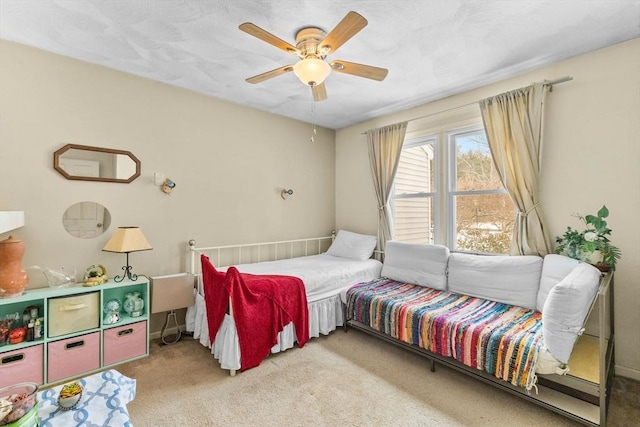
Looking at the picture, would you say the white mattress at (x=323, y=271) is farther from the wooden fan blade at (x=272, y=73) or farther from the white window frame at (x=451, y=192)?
the wooden fan blade at (x=272, y=73)

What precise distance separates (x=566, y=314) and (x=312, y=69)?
2.14m

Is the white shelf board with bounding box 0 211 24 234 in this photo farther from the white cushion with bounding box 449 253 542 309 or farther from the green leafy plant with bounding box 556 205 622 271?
the green leafy plant with bounding box 556 205 622 271

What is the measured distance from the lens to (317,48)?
2.02 metres

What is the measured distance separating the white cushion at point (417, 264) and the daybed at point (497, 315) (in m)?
0.01

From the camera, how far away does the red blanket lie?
2322mm

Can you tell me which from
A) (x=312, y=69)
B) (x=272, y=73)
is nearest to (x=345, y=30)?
(x=312, y=69)

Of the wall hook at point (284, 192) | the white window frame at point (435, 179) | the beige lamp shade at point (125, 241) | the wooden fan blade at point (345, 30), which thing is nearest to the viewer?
→ the wooden fan blade at point (345, 30)

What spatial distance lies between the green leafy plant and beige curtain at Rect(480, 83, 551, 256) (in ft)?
1.10

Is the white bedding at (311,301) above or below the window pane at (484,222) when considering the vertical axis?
below

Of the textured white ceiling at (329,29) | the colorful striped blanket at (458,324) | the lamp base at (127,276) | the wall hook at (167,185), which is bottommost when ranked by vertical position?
the colorful striped blanket at (458,324)

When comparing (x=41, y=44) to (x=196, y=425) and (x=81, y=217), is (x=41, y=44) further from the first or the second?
(x=196, y=425)

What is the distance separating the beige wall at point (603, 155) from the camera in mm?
2240

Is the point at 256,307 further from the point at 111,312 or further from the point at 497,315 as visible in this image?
the point at 497,315

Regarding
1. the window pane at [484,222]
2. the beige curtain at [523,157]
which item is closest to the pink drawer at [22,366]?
the window pane at [484,222]
